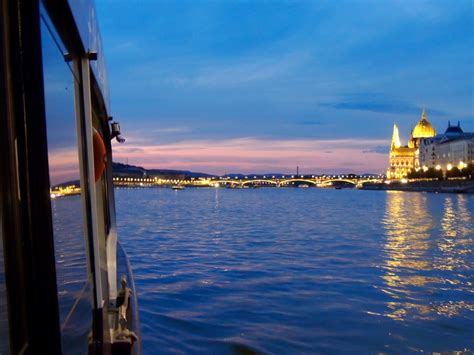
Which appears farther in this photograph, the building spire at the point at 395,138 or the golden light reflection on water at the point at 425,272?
the building spire at the point at 395,138

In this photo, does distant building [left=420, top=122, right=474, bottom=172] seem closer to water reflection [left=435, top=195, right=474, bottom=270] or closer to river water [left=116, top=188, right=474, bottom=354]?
water reflection [left=435, top=195, right=474, bottom=270]

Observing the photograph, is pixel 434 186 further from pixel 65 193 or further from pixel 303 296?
pixel 65 193

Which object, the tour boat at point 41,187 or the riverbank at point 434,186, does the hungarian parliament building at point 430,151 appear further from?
the tour boat at point 41,187

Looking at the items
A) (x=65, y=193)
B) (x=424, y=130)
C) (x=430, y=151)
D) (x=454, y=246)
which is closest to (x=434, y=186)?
(x=430, y=151)

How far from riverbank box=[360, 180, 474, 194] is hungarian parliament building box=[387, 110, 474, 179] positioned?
5.19 metres

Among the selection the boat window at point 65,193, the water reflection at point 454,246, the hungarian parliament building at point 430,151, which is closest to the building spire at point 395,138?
the hungarian parliament building at point 430,151

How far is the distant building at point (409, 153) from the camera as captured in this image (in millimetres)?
158625

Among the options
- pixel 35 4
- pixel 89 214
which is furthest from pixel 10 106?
pixel 89 214

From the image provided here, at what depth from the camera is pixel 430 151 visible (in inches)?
5433

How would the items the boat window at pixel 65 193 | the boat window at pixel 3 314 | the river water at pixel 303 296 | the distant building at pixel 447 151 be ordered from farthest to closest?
the distant building at pixel 447 151 → the river water at pixel 303 296 → the boat window at pixel 65 193 → the boat window at pixel 3 314

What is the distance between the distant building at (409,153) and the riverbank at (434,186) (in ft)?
25.5

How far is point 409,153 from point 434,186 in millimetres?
46885

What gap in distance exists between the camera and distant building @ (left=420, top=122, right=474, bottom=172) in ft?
378

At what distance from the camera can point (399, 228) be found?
3006 cm
